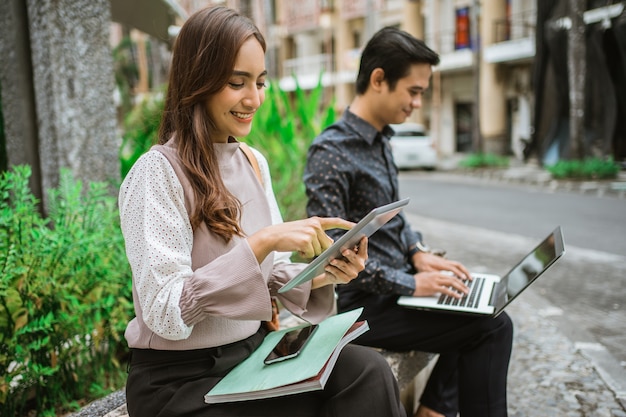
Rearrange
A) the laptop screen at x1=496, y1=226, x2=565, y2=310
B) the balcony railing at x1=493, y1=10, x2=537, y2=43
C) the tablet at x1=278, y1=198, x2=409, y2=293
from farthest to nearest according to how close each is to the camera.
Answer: the balcony railing at x1=493, y1=10, x2=537, y2=43 < the laptop screen at x1=496, y1=226, x2=565, y2=310 < the tablet at x1=278, y1=198, x2=409, y2=293

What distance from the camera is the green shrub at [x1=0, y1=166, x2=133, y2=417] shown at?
1869 millimetres

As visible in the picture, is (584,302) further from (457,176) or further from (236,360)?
(457,176)

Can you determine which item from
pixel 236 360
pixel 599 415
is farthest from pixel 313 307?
pixel 599 415

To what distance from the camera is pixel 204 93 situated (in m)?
1.47

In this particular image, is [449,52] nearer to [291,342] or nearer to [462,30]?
[462,30]

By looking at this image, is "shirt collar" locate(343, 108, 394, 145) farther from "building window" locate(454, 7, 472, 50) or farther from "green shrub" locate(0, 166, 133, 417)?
"building window" locate(454, 7, 472, 50)

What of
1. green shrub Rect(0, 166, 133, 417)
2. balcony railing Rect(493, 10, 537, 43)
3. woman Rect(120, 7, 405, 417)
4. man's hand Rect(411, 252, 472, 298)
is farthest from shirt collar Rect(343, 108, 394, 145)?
balcony railing Rect(493, 10, 537, 43)

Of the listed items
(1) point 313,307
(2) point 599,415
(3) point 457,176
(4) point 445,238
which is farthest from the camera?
(3) point 457,176

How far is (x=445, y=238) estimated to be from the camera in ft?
22.4

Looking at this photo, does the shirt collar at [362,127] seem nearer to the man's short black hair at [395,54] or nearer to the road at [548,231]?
the man's short black hair at [395,54]

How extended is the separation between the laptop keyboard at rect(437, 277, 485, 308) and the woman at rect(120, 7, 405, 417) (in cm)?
68

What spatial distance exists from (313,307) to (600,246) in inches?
216

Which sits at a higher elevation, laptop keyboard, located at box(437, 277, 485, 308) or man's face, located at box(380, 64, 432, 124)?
man's face, located at box(380, 64, 432, 124)

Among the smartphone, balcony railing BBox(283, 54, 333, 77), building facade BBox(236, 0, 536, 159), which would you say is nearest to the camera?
the smartphone
